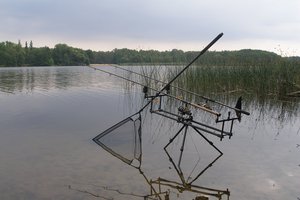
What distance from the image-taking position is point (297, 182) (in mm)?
6145

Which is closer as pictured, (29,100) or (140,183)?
(140,183)

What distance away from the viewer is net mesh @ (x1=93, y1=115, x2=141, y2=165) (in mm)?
7594

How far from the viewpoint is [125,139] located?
7945 mm

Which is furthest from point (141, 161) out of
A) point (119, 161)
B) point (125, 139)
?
point (125, 139)

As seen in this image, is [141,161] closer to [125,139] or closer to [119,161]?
[119,161]

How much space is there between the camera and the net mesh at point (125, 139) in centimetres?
759

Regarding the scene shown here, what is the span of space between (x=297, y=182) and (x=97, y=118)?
8.03 m

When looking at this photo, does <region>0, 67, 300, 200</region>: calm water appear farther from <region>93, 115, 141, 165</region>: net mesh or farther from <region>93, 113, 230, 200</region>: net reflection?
<region>93, 115, 141, 165</region>: net mesh

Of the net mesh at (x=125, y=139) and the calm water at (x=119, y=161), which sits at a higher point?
the net mesh at (x=125, y=139)

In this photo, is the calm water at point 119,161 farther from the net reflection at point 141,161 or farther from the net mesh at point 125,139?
the net mesh at point 125,139

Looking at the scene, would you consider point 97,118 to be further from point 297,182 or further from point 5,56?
point 5,56

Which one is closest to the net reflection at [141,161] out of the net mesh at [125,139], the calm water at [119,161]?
the net mesh at [125,139]

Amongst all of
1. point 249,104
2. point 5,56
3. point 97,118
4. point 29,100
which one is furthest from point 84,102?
point 5,56

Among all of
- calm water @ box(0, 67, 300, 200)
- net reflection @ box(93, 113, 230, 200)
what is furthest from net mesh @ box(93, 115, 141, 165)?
calm water @ box(0, 67, 300, 200)
